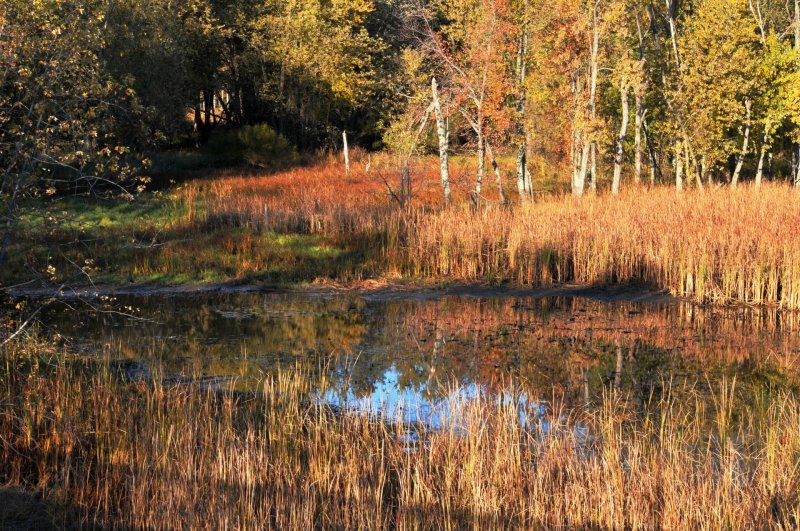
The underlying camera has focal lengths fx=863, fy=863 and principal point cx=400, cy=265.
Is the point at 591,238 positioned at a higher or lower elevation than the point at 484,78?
lower

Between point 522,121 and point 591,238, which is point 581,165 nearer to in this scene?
point 522,121

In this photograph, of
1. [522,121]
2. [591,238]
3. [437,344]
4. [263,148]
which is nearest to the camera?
[437,344]

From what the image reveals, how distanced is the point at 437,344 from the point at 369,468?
4.98 m

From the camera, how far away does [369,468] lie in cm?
581

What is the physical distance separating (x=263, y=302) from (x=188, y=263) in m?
2.95

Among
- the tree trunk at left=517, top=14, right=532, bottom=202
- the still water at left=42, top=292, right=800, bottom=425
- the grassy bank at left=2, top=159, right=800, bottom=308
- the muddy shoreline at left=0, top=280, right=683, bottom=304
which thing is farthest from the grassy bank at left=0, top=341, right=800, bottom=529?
the tree trunk at left=517, top=14, right=532, bottom=202

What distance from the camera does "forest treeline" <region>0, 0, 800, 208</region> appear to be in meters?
25.3

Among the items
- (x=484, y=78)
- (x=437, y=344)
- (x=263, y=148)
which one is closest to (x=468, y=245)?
(x=437, y=344)

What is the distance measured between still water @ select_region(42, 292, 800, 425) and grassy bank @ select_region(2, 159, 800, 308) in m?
0.91

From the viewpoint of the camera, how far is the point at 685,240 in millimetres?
14406

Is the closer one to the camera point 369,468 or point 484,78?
point 369,468

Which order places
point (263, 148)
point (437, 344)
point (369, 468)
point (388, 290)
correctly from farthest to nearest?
point (263, 148) < point (388, 290) < point (437, 344) < point (369, 468)

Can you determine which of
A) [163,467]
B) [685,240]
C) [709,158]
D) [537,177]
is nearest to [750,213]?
[685,240]

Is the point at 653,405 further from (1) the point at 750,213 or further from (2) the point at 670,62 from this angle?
(2) the point at 670,62
